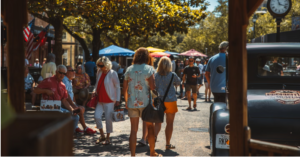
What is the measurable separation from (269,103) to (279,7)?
903cm

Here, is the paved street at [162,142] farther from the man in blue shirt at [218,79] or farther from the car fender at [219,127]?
the car fender at [219,127]

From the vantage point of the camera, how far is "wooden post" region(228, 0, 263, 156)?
117 inches

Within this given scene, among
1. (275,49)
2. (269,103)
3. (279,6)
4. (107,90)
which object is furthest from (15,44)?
(279,6)

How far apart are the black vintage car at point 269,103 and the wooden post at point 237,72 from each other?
52.4 inches

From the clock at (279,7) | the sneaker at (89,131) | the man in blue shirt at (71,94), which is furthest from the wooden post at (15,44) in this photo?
the clock at (279,7)

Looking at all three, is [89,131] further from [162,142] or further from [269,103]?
[269,103]

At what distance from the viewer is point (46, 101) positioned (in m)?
6.98

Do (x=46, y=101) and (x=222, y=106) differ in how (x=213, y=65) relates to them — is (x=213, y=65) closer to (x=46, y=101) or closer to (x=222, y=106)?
(x=222, y=106)

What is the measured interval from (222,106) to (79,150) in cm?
300

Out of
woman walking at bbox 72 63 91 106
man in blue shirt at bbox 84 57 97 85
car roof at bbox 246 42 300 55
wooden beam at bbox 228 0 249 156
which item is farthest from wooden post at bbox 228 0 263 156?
man in blue shirt at bbox 84 57 97 85

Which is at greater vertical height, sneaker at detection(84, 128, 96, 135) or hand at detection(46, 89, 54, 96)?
hand at detection(46, 89, 54, 96)

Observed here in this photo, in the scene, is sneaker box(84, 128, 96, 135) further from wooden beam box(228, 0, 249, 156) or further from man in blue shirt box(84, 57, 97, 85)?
man in blue shirt box(84, 57, 97, 85)

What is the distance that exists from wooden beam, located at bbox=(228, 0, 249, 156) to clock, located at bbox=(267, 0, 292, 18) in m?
9.96

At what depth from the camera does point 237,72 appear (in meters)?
2.97
